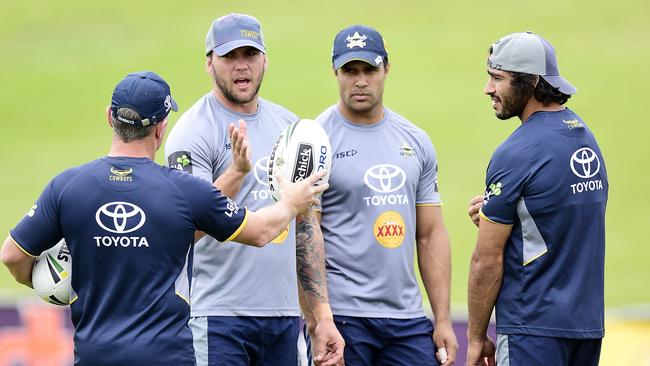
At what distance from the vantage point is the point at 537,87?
6336mm

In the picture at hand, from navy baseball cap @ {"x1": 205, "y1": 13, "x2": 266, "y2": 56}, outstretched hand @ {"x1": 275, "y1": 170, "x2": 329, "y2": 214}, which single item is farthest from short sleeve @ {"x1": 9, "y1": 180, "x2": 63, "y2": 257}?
navy baseball cap @ {"x1": 205, "y1": 13, "x2": 266, "y2": 56}

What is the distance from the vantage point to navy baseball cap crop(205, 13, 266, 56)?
689 cm

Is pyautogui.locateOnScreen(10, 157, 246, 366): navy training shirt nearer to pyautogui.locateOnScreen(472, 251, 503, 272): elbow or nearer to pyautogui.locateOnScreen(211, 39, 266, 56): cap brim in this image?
pyautogui.locateOnScreen(211, 39, 266, 56): cap brim

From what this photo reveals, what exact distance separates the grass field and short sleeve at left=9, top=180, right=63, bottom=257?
10798 millimetres

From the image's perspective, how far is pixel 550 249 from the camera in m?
6.19

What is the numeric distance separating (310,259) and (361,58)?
1277 millimetres

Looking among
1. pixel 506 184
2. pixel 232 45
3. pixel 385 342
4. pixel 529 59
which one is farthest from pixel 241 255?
pixel 529 59

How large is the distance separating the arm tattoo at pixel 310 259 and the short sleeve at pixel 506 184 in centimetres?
122

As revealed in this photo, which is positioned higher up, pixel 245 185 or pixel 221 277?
pixel 245 185

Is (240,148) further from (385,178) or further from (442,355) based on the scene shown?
(442,355)

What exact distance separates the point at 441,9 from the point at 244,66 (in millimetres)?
18902

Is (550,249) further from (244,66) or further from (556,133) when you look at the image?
(244,66)

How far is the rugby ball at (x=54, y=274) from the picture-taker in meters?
5.77

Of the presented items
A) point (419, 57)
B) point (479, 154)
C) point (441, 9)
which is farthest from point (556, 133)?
point (441, 9)
